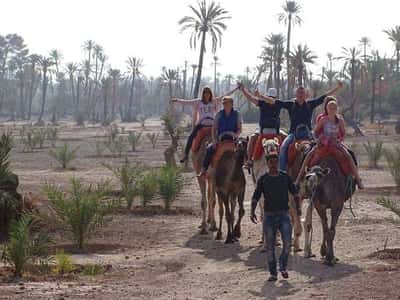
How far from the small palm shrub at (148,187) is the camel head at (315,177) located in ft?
20.3

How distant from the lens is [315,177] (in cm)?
1120

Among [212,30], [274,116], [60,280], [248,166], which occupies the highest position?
[212,30]

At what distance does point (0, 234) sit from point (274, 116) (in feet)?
15.8

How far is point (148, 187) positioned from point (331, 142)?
249 inches

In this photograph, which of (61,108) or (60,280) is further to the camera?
(61,108)

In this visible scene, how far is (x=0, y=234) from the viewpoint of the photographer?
44.3 ft

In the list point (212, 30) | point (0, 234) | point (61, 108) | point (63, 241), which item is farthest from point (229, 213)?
point (61, 108)

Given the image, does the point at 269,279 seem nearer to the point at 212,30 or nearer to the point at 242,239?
the point at 242,239

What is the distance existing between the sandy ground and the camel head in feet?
3.43

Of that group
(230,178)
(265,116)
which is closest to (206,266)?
(230,178)

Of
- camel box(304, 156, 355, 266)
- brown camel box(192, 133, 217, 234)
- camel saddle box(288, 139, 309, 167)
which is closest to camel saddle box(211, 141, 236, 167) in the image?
brown camel box(192, 133, 217, 234)

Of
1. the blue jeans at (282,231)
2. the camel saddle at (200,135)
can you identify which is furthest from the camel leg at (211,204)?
the blue jeans at (282,231)

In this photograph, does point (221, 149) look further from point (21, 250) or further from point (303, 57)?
point (303, 57)

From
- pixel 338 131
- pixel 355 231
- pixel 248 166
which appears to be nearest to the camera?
pixel 338 131
